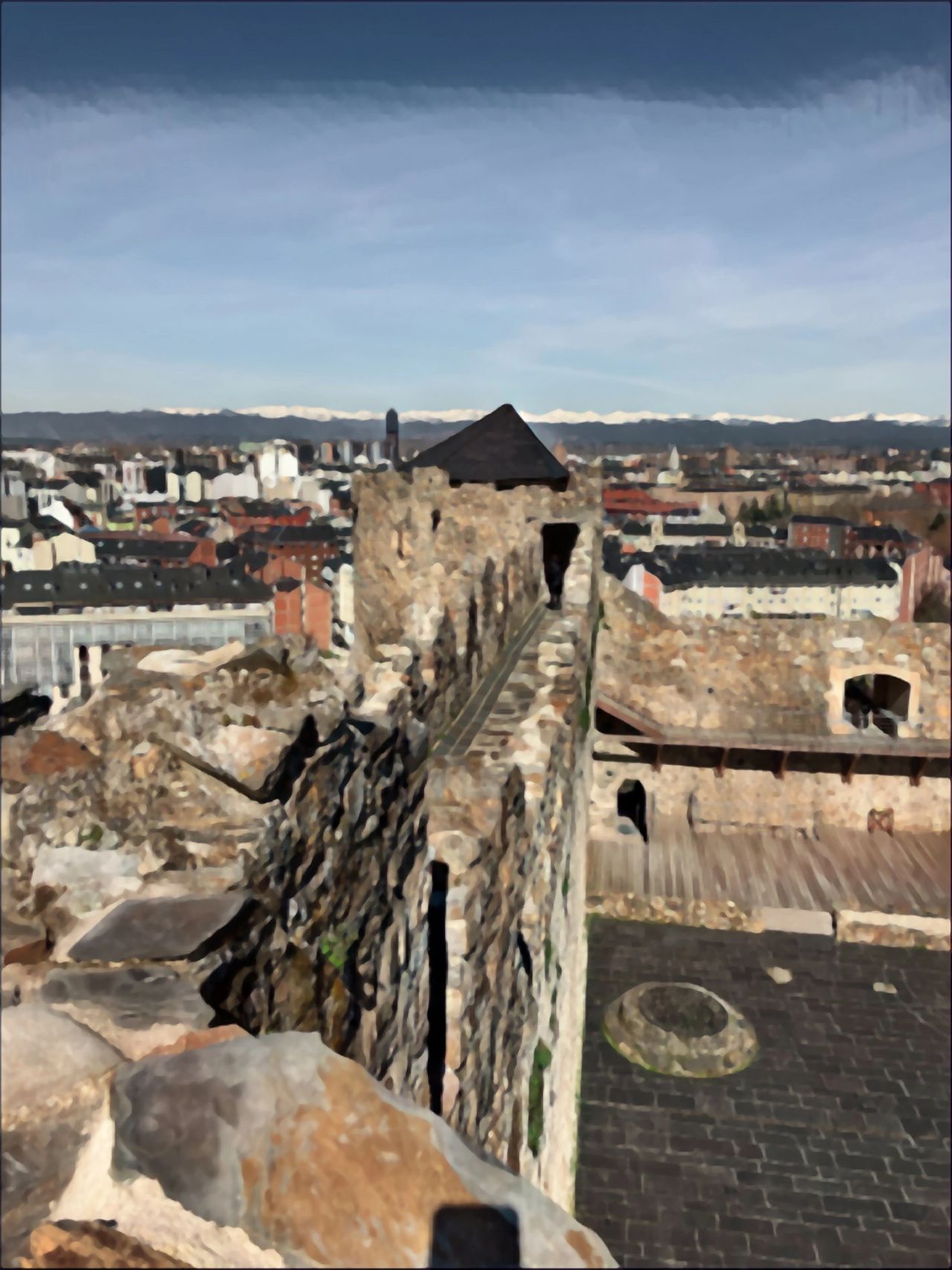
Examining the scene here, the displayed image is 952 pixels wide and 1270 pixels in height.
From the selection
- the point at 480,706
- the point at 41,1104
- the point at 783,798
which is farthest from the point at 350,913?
the point at 783,798

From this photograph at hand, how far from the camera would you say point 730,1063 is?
10.4 m

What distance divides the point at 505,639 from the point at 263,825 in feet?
20.0

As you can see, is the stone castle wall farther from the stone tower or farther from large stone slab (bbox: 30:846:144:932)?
large stone slab (bbox: 30:846:144:932)

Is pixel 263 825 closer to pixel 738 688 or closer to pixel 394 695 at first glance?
pixel 394 695

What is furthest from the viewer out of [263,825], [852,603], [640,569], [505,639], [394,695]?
[852,603]

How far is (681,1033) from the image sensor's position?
1081 cm

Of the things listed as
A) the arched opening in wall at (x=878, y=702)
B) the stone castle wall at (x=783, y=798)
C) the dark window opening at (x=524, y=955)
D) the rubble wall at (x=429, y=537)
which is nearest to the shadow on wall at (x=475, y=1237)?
the dark window opening at (x=524, y=955)

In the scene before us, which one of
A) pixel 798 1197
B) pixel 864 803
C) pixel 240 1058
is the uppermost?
pixel 240 1058

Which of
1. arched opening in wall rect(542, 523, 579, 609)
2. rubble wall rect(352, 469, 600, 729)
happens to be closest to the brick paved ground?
rubble wall rect(352, 469, 600, 729)

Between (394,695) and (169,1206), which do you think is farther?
(394,695)

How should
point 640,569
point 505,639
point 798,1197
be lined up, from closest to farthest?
point 505,639 → point 798,1197 → point 640,569

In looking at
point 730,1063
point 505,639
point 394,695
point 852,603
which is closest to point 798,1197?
point 730,1063

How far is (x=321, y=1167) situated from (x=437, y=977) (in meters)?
2.01

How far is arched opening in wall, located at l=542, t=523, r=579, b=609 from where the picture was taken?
15.7 m
